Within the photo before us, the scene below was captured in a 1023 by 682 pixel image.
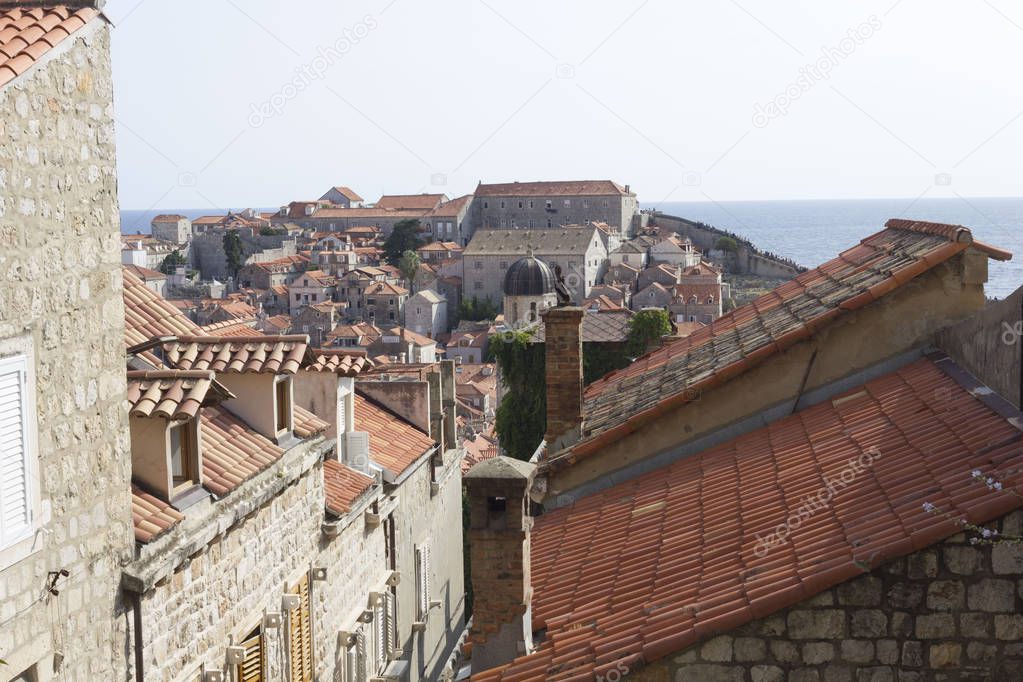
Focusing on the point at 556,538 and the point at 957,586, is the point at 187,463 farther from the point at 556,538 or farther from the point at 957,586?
the point at 957,586

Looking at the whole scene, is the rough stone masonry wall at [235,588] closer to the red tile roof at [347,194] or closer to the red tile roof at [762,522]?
the red tile roof at [762,522]

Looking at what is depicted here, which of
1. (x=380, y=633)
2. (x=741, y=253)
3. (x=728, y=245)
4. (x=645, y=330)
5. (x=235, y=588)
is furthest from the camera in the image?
(x=728, y=245)

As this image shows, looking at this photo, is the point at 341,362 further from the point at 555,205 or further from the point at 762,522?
the point at 555,205

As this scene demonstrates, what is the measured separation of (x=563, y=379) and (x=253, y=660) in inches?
162

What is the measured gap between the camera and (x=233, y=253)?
484 ft

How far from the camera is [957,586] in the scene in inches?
222

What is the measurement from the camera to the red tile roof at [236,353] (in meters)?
9.51

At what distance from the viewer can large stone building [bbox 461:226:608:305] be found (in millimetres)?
120500

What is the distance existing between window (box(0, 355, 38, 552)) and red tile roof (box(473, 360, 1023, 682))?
2.81m

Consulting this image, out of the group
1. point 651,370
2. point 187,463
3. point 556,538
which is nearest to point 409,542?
point 651,370

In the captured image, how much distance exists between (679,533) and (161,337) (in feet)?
13.9

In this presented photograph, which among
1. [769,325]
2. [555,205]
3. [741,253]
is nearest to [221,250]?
[555,205]

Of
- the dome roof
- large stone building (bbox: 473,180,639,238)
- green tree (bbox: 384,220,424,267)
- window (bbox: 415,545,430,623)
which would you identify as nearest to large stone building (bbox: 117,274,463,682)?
window (bbox: 415,545,430,623)

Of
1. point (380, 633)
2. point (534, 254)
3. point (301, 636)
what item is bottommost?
point (380, 633)
